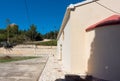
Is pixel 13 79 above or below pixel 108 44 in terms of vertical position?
below

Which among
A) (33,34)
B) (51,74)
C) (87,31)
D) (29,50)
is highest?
(33,34)

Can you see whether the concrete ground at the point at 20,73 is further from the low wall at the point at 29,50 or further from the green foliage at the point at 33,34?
the green foliage at the point at 33,34

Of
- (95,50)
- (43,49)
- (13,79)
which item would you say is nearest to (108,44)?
(95,50)

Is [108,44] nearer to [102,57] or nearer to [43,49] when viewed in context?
[102,57]

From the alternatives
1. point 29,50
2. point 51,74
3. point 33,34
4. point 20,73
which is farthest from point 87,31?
point 33,34

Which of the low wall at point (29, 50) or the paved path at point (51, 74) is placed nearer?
the paved path at point (51, 74)

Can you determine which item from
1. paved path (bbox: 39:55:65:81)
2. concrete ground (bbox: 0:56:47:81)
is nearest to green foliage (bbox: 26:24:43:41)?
concrete ground (bbox: 0:56:47:81)

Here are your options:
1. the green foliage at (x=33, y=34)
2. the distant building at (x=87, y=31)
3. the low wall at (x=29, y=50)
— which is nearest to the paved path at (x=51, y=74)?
the distant building at (x=87, y=31)

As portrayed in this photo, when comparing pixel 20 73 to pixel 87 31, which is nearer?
pixel 87 31

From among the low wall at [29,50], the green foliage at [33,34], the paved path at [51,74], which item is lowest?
the paved path at [51,74]

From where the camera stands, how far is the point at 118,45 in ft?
30.6

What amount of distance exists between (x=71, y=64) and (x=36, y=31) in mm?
69620

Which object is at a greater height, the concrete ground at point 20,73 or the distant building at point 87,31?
the distant building at point 87,31

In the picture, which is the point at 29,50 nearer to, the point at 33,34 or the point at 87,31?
the point at 33,34
